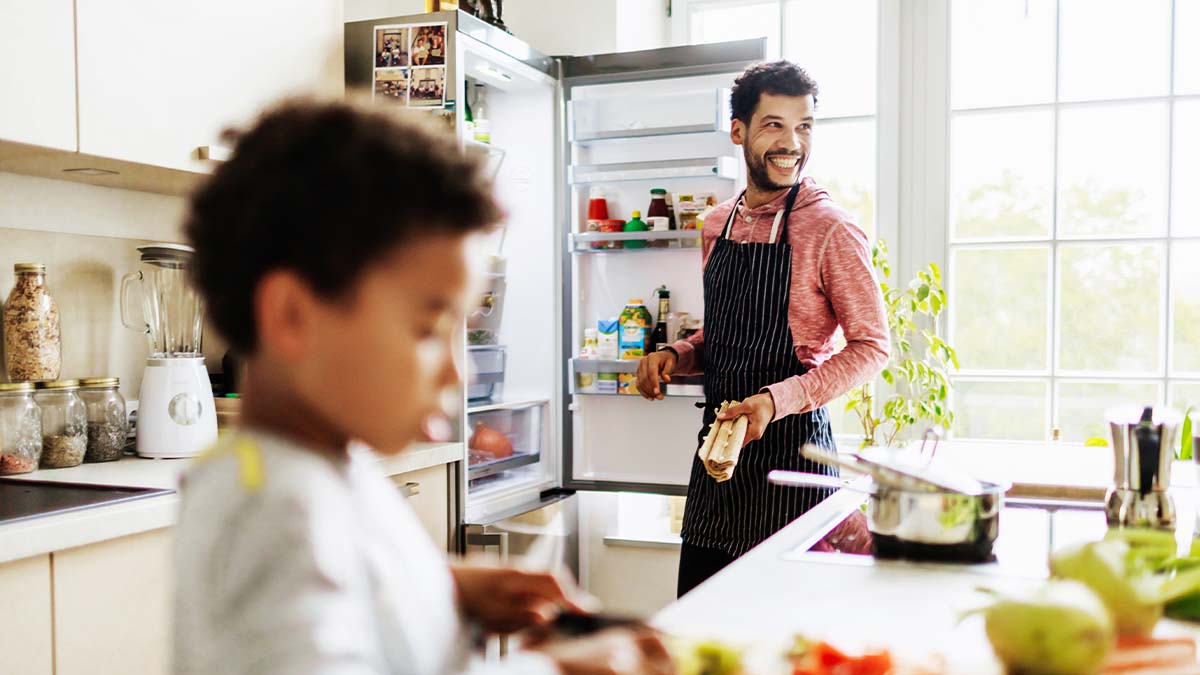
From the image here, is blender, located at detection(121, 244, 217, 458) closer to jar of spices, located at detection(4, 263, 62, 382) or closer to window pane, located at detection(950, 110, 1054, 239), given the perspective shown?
jar of spices, located at detection(4, 263, 62, 382)

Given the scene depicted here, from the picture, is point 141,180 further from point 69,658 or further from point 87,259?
point 69,658

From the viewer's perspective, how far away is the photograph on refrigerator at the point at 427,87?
2584 millimetres

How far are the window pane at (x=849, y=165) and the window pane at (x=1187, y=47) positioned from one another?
33.9 inches

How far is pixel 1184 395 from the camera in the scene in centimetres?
311

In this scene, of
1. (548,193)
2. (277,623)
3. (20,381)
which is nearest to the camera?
(277,623)

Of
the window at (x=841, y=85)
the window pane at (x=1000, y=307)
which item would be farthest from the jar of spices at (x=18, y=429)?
the window pane at (x=1000, y=307)

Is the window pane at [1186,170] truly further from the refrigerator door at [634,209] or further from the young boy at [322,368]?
the young boy at [322,368]

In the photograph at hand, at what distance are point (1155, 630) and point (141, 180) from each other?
201 cm

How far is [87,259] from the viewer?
226cm

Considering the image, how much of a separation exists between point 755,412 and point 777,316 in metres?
0.32

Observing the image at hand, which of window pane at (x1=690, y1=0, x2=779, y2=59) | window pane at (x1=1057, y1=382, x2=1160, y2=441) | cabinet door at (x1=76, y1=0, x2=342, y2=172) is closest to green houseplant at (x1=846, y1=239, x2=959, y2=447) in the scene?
window pane at (x1=1057, y1=382, x2=1160, y2=441)

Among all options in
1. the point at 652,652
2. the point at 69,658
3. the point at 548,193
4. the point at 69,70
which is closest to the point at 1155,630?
the point at 652,652

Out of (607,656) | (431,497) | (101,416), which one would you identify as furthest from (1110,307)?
(607,656)

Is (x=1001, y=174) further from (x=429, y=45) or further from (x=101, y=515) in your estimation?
(x=101, y=515)
